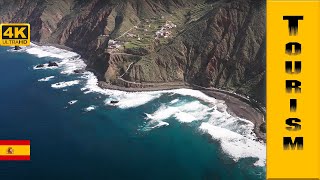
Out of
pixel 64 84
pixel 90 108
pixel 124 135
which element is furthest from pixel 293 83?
pixel 64 84

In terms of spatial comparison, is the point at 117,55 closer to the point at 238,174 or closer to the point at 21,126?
the point at 21,126

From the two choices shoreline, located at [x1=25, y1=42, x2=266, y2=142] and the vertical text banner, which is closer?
the vertical text banner

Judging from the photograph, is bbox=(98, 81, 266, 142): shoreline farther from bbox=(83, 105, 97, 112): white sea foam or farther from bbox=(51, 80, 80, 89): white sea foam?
bbox=(83, 105, 97, 112): white sea foam

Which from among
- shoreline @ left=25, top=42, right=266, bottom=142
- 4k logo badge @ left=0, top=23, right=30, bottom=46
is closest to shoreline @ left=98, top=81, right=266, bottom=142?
shoreline @ left=25, top=42, right=266, bottom=142

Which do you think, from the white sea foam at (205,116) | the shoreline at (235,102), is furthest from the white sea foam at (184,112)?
the shoreline at (235,102)

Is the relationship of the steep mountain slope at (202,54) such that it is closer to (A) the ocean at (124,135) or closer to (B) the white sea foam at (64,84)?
(B) the white sea foam at (64,84)
